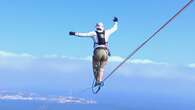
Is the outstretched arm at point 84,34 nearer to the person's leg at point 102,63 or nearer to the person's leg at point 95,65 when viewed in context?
the person's leg at point 102,63

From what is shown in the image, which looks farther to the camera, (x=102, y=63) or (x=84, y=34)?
(x=102, y=63)

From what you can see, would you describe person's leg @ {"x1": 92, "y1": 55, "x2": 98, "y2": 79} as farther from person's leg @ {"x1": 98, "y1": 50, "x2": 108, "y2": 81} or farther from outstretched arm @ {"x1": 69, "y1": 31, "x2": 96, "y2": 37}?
outstretched arm @ {"x1": 69, "y1": 31, "x2": 96, "y2": 37}

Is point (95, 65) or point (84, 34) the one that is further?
point (95, 65)

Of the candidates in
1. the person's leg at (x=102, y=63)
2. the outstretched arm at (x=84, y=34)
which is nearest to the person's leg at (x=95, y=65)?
the person's leg at (x=102, y=63)

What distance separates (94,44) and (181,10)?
9018 mm

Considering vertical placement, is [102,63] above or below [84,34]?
below

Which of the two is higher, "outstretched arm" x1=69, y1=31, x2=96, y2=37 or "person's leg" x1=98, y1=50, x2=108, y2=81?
"outstretched arm" x1=69, y1=31, x2=96, y2=37

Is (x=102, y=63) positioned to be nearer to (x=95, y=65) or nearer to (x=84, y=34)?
(x=95, y=65)

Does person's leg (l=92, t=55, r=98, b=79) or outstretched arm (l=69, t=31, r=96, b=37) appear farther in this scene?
person's leg (l=92, t=55, r=98, b=79)

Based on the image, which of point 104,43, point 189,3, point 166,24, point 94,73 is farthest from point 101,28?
point 189,3

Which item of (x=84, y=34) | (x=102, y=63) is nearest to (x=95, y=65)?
(x=102, y=63)

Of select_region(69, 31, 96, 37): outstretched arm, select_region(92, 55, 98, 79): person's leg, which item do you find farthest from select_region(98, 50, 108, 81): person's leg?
select_region(69, 31, 96, 37): outstretched arm

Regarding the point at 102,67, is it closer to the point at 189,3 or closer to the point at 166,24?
the point at 166,24

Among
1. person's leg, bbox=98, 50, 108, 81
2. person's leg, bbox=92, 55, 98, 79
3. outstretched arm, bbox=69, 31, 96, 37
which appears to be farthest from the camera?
person's leg, bbox=92, 55, 98, 79
